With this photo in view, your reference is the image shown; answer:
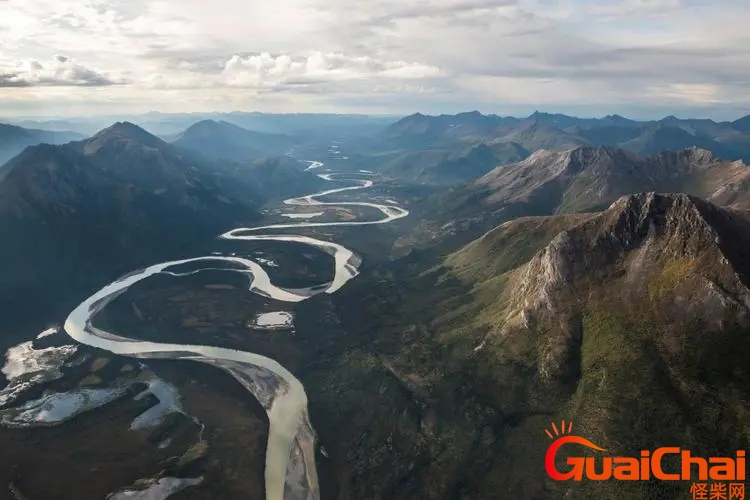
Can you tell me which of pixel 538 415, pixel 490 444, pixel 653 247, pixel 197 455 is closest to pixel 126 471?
pixel 197 455

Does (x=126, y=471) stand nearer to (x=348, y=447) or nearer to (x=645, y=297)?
(x=348, y=447)

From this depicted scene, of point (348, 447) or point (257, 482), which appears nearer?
point (257, 482)

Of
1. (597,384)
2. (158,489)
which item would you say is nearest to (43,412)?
(158,489)

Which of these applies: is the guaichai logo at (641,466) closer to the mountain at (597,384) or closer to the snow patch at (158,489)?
the mountain at (597,384)

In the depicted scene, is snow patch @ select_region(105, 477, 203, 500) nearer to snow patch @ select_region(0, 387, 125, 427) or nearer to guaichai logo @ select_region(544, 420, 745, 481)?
snow patch @ select_region(0, 387, 125, 427)

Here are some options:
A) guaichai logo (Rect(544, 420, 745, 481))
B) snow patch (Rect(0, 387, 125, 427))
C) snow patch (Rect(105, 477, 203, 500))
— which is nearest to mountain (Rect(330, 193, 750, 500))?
guaichai logo (Rect(544, 420, 745, 481))

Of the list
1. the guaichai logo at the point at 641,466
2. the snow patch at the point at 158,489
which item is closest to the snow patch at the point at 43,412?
the snow patch at the point at 158,489
